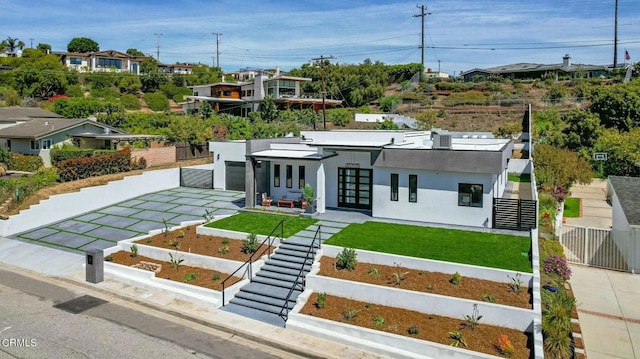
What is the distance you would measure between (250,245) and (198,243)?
260cm

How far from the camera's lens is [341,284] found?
14.4m

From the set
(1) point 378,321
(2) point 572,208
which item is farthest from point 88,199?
(2) point 572,208

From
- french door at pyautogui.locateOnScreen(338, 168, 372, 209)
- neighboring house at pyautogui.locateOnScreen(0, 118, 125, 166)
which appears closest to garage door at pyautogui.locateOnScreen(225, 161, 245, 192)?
french door at pyautogui.locateOnScreen(338, 168, 372, 209)

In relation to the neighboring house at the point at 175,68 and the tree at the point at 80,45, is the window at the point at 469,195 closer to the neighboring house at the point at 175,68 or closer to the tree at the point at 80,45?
the neighboring house at the point at 175,68

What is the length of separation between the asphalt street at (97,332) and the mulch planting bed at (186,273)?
185 cm

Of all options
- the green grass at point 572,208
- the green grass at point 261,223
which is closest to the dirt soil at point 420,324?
the green grass at point 261,223

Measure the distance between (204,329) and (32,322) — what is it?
4.98 meters

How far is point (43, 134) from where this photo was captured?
32.0 m

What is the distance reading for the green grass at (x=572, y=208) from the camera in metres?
27.4

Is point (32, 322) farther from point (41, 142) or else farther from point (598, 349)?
point (41, 142)

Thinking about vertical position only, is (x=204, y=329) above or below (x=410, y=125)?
below

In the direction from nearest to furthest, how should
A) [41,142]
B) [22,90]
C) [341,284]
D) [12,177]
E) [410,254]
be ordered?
[341,284], [410,254], [12,177], [41,142], [22,90]

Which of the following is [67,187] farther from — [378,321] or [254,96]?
[254,96]

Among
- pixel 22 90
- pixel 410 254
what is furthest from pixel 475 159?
pixel 22 90
